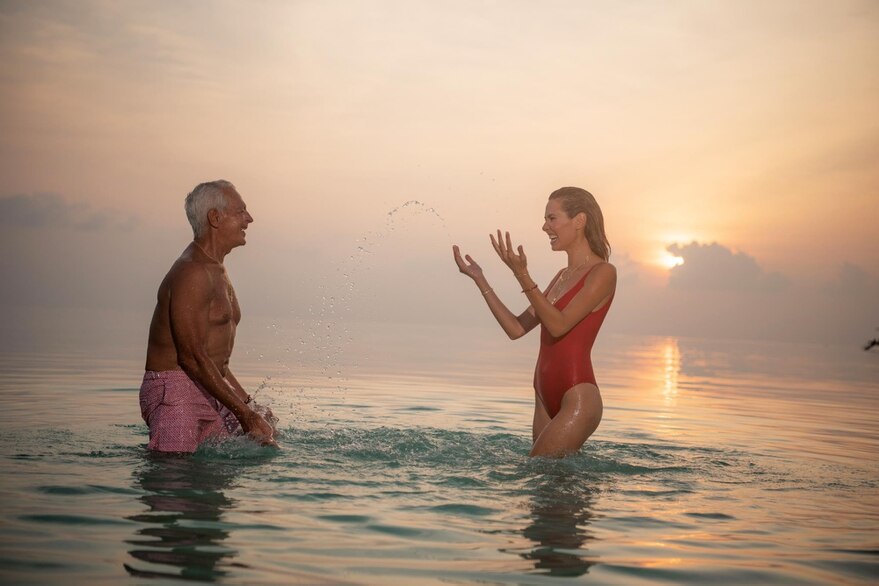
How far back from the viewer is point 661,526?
599 cm

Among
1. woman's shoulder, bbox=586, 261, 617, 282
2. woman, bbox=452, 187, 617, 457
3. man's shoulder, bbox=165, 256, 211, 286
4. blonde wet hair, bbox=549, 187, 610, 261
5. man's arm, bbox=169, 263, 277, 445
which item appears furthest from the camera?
blonde wet hair, bbox=549, 187, 610, 261

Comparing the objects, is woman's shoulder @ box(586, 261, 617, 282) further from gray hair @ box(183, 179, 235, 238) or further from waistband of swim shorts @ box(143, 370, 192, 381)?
waistband of swim shorts @ box(143, 370, 192, 381)

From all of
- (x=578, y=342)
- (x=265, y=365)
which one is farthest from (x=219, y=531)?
(x=265, y=365)

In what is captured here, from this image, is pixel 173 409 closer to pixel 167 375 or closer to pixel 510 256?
pixel 167 375

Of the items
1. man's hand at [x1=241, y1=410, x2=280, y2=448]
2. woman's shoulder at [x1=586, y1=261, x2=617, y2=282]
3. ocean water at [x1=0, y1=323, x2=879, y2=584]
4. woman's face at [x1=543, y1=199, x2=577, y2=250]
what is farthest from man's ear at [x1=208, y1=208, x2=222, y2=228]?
woman's shoulder at [x1=586, y1=261, x2=617, y2=282]

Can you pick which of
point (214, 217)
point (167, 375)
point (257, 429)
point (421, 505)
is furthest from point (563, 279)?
point (167, 375)

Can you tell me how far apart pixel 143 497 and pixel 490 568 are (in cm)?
257

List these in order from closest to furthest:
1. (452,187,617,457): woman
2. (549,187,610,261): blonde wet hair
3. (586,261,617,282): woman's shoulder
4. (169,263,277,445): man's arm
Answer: (169,263,277,445): man's arm, (452,187,617,457): woman, (586,261,617,282): woman's shoulder, (549,187,610,261): blonde wet hair

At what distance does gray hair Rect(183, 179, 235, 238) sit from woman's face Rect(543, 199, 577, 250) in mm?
2842

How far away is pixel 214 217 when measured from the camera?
7.70 meters

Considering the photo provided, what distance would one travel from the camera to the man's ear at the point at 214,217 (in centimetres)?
769

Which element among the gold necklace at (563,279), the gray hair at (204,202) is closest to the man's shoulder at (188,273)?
the gray hair at (204,202)

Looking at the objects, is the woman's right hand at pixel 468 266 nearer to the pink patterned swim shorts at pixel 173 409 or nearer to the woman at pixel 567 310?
the woman at pixel 567 310

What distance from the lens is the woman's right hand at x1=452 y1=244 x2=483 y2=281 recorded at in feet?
27.3
